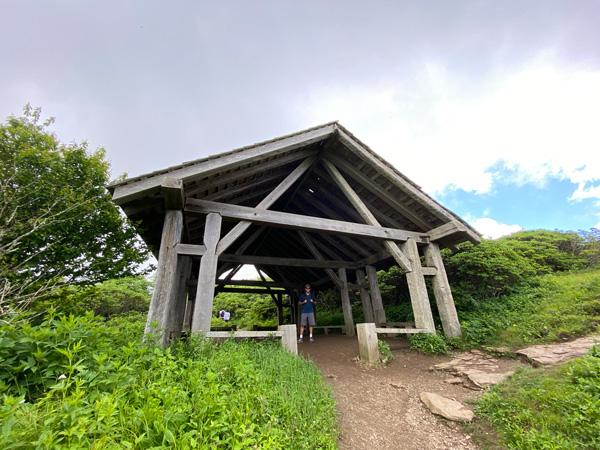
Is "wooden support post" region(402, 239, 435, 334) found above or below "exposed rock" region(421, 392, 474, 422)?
above

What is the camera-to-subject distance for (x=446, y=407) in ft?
10.5

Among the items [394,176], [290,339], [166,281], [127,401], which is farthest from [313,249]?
[127,401]

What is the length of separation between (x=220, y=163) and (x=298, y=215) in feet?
6.48

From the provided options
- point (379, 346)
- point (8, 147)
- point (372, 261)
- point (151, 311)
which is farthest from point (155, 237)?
point (372, 261)

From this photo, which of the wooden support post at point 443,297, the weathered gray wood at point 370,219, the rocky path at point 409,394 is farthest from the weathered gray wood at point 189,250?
the wooden support post at point 443,297

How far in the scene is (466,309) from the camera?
725cm

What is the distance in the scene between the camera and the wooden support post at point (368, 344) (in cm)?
497

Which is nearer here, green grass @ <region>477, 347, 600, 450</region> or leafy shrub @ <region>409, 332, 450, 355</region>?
green grass @ <region>477, 347, 600, 450</region>

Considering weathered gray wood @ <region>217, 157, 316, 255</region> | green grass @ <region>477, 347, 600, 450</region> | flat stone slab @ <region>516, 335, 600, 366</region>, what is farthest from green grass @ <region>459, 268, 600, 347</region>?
weathered gray wood @ <region>217, 157, 316, 255</region>

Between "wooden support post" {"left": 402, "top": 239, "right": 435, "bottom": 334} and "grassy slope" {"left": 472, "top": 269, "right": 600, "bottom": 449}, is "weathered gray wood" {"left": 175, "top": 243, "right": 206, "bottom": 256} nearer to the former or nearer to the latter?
"grassy slope" {"left": 472, "top": 269, "right": 600, "bottom": 449}

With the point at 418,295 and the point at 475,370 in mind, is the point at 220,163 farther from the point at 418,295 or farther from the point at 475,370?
the point at 475,370

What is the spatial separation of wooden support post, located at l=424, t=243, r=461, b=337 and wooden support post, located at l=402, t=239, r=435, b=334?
38 centimetres

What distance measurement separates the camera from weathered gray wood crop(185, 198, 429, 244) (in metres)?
5.22

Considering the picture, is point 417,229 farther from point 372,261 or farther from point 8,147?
point 8,147
